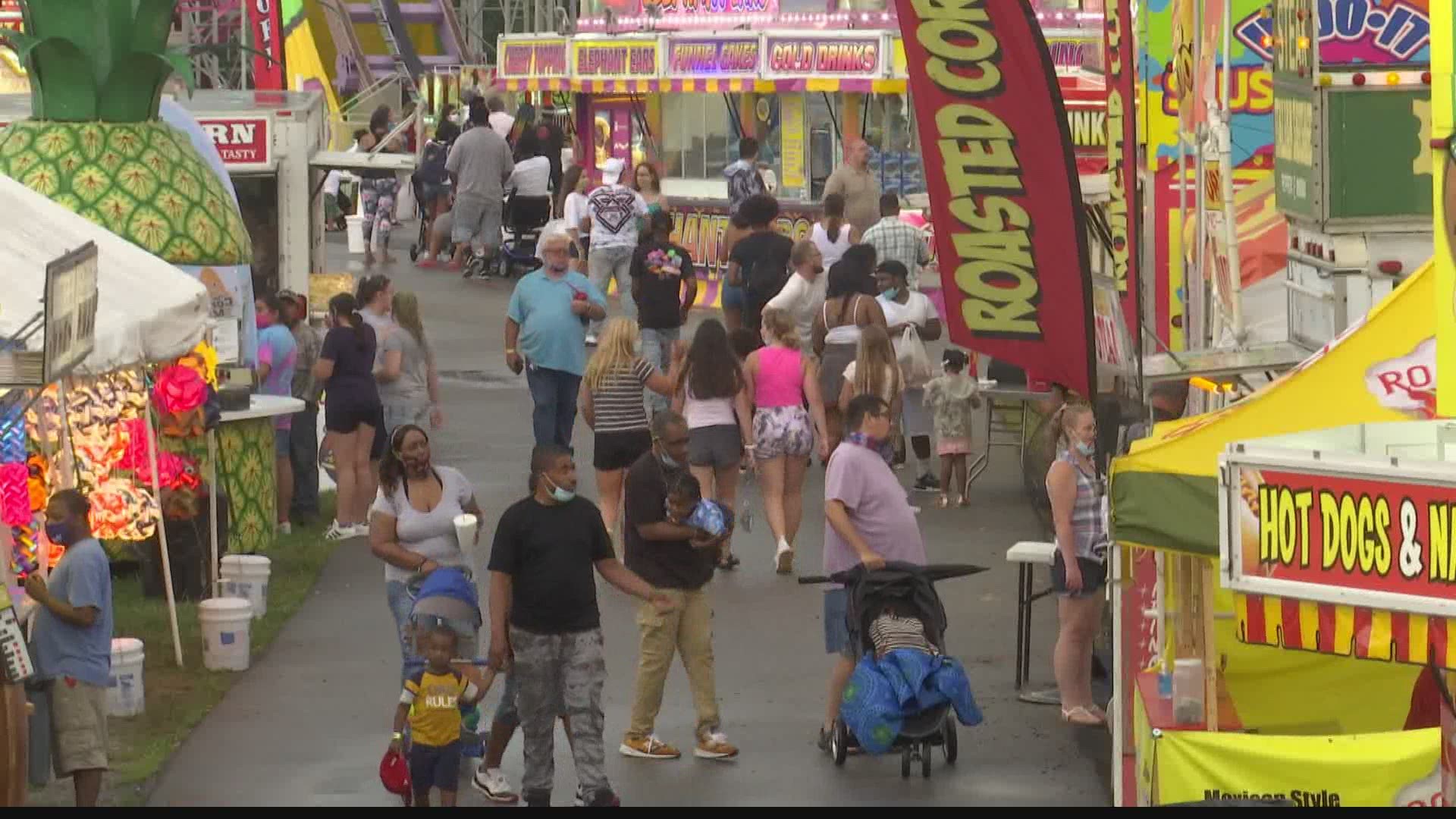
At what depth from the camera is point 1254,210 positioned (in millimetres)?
11922

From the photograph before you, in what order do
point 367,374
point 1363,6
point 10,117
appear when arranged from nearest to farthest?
point 1363,6 → point 367,374 → point 10,117

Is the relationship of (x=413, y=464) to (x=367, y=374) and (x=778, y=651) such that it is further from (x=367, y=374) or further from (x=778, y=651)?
(x=367, y=374)

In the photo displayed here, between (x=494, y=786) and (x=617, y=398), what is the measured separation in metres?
4.40

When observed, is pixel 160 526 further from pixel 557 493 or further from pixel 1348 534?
pixel 1348 534

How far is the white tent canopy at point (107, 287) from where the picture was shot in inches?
388

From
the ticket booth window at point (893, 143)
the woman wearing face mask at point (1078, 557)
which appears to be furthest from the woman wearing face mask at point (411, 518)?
the ticket booth window at point (893, 143)

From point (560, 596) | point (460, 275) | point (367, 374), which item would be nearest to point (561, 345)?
point (367, 374)

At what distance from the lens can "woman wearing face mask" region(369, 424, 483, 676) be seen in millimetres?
10562

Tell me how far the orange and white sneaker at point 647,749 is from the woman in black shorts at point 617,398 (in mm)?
3763

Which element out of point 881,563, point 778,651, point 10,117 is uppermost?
point 10,117

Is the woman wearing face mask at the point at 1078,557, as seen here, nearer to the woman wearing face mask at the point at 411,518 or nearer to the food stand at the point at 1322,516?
the food stand at the point at 1322,516

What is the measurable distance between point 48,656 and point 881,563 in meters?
3.36

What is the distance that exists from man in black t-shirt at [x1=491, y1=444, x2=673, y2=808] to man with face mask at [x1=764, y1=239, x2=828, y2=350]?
784 centimetres

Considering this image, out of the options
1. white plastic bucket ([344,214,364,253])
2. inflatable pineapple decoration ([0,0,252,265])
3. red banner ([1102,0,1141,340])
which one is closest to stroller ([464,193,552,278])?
white plastic bucket ([344,214,364,253])
